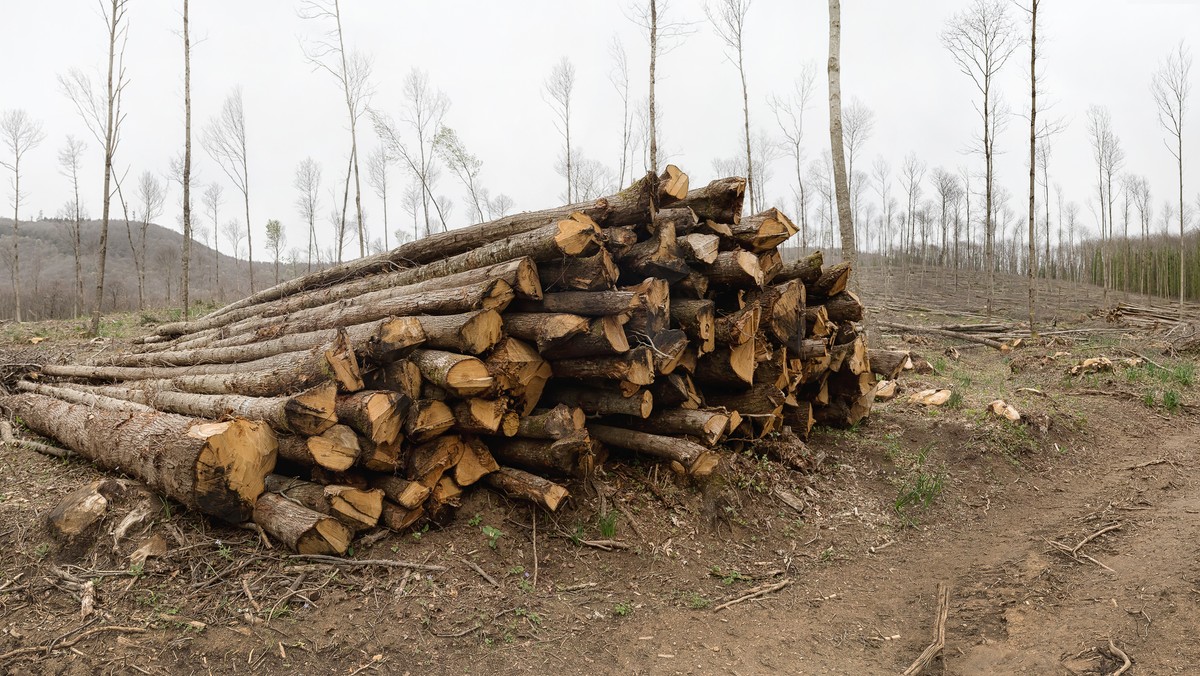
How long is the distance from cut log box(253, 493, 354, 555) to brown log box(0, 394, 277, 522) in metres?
0.16

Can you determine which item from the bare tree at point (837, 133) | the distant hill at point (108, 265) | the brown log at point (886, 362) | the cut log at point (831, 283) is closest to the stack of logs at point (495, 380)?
the cut log at point (831, 283)

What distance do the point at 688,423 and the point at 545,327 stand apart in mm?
1577

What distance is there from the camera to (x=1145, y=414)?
8.19 meters

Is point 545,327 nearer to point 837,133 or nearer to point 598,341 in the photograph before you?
point 598,341

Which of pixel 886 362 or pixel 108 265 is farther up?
pixel 108 265

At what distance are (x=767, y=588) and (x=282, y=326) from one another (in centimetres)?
547

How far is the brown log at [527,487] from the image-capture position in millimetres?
4219

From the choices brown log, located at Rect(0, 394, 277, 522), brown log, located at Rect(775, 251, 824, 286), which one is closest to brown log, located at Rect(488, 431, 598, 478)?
brown log, located at Rect(0, 394, 277, 522)

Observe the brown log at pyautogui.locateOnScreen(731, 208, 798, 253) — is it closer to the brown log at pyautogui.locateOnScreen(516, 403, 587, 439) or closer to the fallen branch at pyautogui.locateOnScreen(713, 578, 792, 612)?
the brown log at pyautogui.locateOnScreen(516, 403, 587, 439)

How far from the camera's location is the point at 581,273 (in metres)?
4.48

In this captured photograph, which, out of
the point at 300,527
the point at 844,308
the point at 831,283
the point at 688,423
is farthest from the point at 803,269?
the point at 300,527

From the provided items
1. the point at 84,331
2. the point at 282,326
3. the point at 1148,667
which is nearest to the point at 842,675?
the point at 1148,667

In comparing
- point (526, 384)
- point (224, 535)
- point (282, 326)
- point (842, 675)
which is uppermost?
point (282, 326)

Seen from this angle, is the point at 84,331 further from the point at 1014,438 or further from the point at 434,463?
the point at 1014,438
